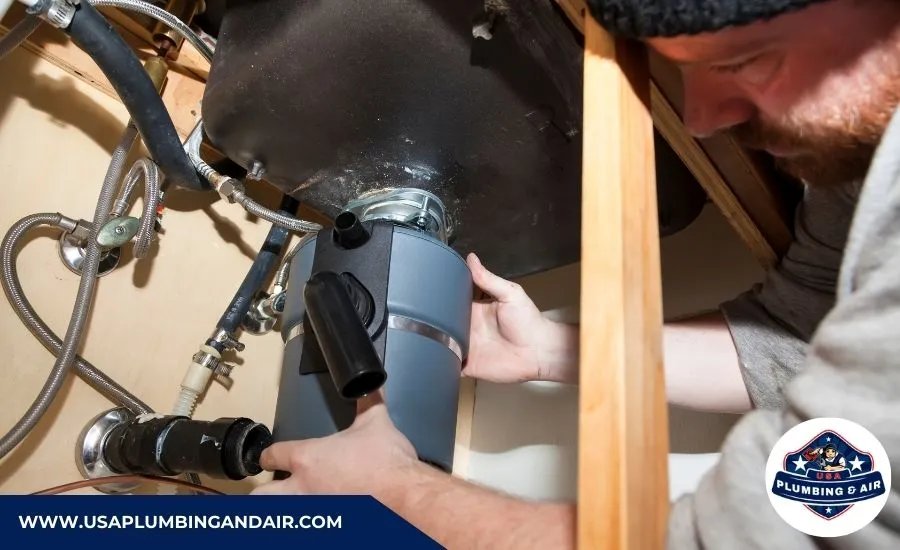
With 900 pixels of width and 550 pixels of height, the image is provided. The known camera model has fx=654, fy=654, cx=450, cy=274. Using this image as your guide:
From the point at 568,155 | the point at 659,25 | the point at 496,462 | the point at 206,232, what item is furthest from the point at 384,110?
the point at 496,462

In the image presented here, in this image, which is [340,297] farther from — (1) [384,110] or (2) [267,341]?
(2) [267,341]

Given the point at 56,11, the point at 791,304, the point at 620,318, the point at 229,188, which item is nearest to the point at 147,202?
the point at 229,188

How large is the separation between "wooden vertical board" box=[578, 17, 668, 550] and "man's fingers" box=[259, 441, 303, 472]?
30cm

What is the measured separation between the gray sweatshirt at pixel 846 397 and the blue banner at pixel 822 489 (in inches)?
0.5

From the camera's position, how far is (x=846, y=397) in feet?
1.07

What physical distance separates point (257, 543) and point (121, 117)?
0.63 metres

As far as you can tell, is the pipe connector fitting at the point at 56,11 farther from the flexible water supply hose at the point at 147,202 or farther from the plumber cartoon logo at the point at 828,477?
the plumber cartoon logo at the point at 828,477

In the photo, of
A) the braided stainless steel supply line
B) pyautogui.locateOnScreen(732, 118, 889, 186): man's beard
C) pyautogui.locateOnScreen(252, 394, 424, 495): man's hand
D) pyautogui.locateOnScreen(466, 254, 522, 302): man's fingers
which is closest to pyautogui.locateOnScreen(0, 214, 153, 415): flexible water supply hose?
the braided stainless steel supply line

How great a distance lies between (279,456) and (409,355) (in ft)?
0.48

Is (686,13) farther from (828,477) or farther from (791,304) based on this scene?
(791,304)

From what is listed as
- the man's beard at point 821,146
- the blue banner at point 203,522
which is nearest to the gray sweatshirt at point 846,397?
the man's beard at point 821,146

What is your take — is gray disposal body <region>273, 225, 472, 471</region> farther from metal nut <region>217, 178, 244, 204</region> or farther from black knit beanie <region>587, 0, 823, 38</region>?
black knit beanie <region>587, 0, 823, 38</region>

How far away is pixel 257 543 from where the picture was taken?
0.55 m

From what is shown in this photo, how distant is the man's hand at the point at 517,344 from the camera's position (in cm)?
79
